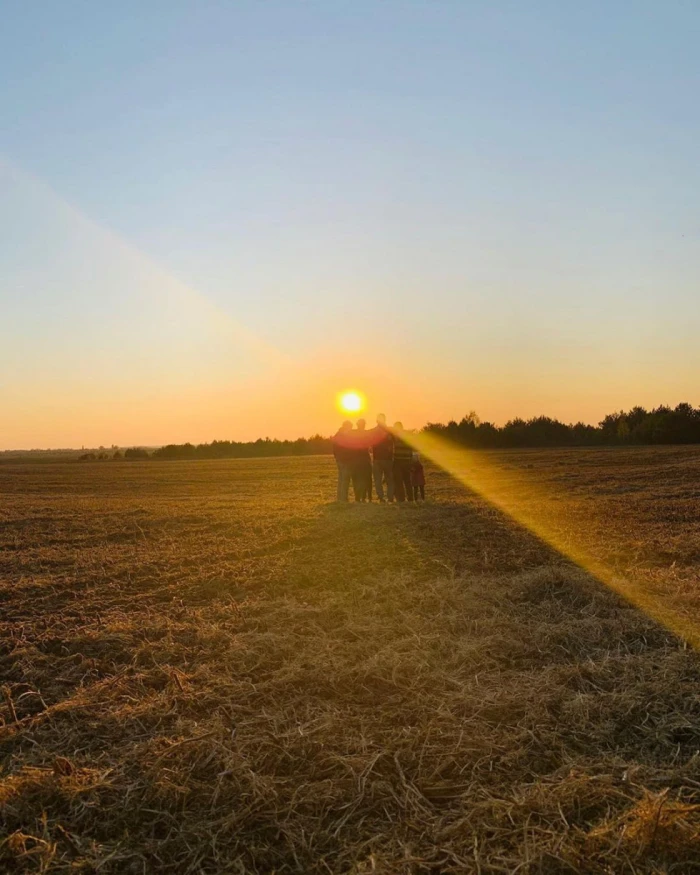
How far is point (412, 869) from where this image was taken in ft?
8.93

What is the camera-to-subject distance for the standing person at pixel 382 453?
47.1 ft

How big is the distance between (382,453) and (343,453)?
81cm

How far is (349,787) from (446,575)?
420 cm

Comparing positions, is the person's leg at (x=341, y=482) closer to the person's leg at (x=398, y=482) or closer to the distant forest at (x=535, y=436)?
the person's leg at (x=398, y=482)

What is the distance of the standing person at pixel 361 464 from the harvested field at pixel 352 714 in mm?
5853

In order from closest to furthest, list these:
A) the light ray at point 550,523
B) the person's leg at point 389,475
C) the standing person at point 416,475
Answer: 1. the light ray at point 550,523
2. the person's leg at point 389,475
3. the standing person at point 416,475

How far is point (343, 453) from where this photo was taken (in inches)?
581

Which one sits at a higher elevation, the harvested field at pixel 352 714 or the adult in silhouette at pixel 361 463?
the adult in silhouette at pixel 361 463

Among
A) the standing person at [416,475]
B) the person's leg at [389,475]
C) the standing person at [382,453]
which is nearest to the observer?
the standing person at [382,453]

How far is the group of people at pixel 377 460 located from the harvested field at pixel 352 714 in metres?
5.88

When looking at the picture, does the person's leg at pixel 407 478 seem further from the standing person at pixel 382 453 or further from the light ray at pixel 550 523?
the light ray at pixel 550 523

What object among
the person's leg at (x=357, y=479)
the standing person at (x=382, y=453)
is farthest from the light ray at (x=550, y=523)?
the person's leg at (x=357, y=479)

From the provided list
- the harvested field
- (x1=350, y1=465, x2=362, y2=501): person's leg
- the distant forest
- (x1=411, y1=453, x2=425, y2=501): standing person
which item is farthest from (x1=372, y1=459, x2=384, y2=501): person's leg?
the distant forest

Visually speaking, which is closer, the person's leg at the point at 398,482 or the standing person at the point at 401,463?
the standing person at the point at 401,463
